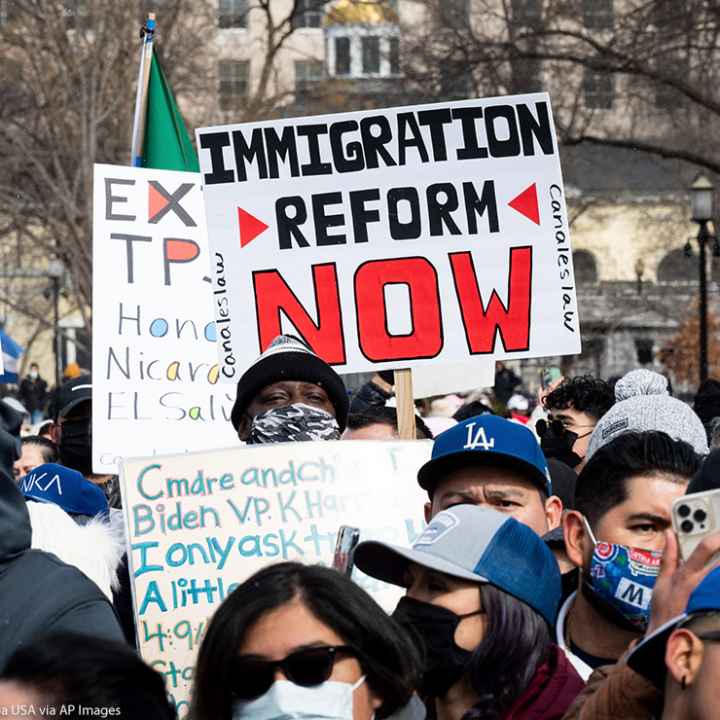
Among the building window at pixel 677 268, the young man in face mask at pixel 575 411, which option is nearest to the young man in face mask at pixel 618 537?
the young man in face mask at pixel 575 411

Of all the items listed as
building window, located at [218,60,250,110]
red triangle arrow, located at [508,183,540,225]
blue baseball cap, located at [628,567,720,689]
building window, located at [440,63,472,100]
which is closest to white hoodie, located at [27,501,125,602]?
blue baseball cap, located at [628,567,720,689]

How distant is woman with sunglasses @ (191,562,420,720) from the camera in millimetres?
3068

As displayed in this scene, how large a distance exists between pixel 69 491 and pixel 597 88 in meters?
20.4

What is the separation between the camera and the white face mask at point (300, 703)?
303 cm

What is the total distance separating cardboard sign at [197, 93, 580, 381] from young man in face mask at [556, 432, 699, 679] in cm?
194

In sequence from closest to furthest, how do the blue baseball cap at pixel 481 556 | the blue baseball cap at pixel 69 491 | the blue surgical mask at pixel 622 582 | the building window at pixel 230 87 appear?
the blue baseball cap at pixel 481 556 → the blue surgical mask at pixel 622 582 → the blue baseball cap at pixel 69 491 → the building window at pixel 230 87

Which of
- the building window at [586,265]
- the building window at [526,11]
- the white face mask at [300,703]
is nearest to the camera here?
the white face mask at [300,703]

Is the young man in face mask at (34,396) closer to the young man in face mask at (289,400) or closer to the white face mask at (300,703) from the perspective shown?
the young man in face mask at (289,400)

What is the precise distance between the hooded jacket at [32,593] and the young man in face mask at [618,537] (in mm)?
1005

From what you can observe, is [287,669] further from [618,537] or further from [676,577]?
[618,537]

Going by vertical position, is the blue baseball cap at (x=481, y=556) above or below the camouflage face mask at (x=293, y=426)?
below

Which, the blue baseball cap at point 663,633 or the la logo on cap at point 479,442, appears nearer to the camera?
the blue baseball cap at point 663,633

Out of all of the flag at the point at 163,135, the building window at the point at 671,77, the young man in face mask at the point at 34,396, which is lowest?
the young man in face mask at the point at 34,396

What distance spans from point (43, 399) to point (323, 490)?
34645 millimetres
